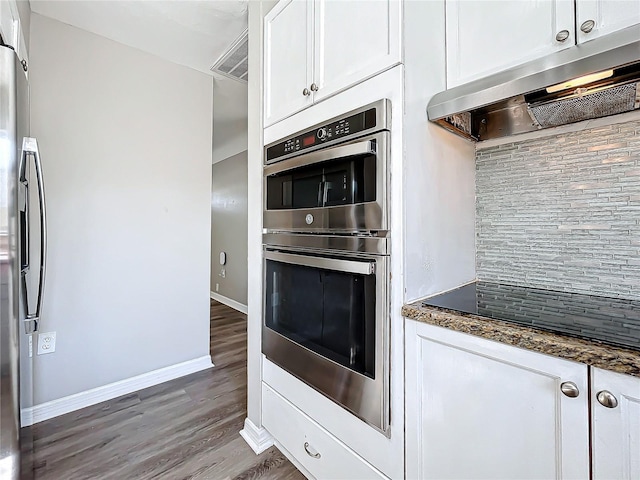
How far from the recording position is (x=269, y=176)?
1.58 meters

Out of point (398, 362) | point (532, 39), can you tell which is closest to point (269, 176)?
point (398, 362)

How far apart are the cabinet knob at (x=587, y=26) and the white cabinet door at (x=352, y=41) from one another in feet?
1.74

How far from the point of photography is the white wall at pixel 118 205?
2.05 m

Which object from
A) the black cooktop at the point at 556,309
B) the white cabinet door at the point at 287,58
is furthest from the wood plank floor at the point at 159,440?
the white cabinet door at the point at 287,58

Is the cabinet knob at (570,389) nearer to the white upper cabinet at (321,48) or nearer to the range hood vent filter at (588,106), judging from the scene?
the range hood vent filter at (588,106)

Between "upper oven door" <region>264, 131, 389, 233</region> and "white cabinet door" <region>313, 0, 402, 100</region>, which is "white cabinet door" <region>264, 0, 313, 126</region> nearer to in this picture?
"white cabinet door" <region>313, 0, 402, 100</region>

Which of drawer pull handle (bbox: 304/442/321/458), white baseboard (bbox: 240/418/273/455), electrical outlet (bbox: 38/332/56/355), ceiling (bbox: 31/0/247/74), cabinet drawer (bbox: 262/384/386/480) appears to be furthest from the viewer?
electrical outlet (bbox: 38/332/56/355)

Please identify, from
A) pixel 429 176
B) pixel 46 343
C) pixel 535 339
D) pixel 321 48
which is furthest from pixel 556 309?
pixel 46 343

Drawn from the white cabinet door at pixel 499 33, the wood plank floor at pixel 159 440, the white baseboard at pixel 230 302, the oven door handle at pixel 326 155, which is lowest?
the wood plank floor at pixel 159 440

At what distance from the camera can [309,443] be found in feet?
4.57

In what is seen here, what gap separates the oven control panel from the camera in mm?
1111

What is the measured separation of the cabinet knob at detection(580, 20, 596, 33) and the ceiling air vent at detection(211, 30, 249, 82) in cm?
196

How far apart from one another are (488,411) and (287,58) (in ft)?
5.34

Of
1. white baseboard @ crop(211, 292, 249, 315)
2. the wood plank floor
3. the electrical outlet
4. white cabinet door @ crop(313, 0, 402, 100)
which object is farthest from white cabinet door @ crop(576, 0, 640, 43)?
white baseboard @ crop(211, 292, 249, 315)
